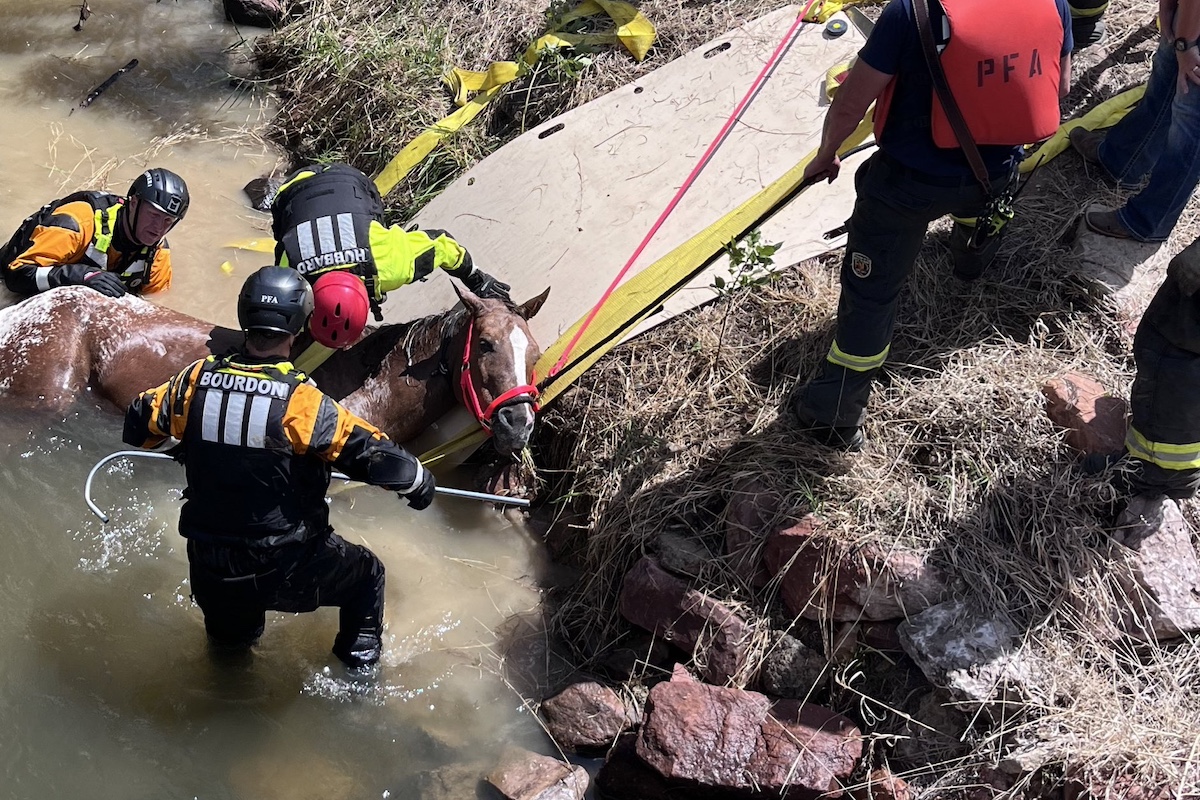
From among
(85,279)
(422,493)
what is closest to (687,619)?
(422,493)

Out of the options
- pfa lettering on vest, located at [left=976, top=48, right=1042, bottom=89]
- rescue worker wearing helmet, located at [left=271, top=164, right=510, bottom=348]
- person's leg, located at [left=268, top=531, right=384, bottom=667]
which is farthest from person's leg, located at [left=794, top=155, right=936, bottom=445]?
person's leg, located at [left=268, top=531, right=384, bottom=667]

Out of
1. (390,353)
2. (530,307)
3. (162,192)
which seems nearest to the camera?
(530,307)

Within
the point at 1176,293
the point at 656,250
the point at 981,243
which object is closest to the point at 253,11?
the point at 656,250

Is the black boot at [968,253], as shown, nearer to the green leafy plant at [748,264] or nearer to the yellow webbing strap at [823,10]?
the green leafy plant at [748,264]

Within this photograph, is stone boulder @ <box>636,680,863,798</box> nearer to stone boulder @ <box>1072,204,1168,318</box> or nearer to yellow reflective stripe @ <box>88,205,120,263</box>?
stone boulder @ <box>1072,204,1168,318</box>

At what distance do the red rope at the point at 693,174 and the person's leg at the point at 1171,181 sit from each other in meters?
2.23

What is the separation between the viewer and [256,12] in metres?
8.77

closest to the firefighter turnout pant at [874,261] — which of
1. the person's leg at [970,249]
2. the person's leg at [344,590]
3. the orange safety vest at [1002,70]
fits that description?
the orange safety vest at [1002,70]

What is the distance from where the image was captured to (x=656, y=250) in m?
5.83

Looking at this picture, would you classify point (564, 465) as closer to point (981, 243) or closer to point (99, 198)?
point (981, 243)

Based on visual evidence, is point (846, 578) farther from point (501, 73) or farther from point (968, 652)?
point (501, 73)

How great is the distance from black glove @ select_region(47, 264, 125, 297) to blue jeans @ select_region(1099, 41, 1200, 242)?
5334 millimetres

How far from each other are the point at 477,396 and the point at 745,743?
207cm

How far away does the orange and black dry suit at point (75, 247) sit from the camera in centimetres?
582
